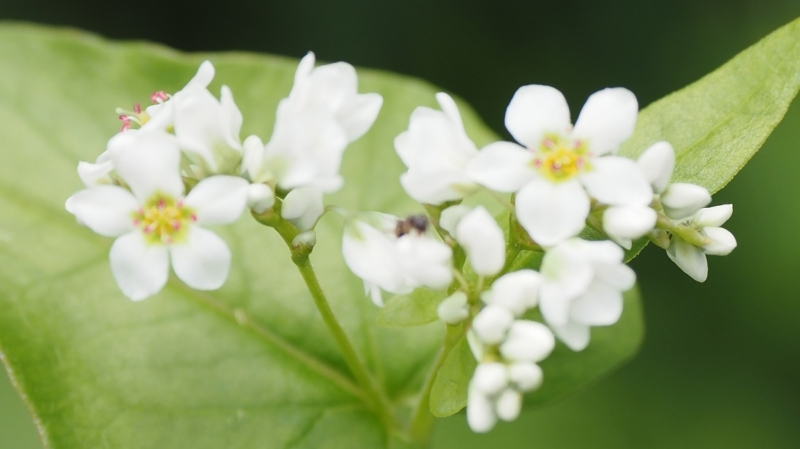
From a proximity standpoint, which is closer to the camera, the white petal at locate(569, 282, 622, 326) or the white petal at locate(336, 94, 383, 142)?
the white petal at locate(569, 282, 622, 326)

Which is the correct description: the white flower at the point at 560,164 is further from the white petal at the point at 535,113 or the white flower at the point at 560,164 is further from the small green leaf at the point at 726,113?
the small green leaf at the point at 726,113

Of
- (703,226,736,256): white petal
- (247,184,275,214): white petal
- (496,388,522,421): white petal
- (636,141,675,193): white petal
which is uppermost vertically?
(636,141,675,193): white petal

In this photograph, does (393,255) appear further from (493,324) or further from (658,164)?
(658,164)

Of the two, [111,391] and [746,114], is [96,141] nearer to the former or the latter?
[111,391]

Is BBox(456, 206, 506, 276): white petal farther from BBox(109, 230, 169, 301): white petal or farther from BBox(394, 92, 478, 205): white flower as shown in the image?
BBox(109, 230, 169, 301): white petal

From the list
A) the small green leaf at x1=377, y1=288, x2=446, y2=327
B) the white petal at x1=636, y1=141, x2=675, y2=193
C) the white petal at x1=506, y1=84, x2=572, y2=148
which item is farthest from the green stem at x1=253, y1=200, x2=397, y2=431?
the white petal at x1=636, y1=141, x2=675, y2=193

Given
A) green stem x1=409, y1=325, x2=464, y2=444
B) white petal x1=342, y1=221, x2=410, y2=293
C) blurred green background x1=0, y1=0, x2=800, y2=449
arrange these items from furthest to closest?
blurred green background x1=0, y1=0, x2=800, y2=449, green stem x1=409, y1=325, x2=464, y2=444, white petal x1=342, y1=221, x2=410, y2=293
